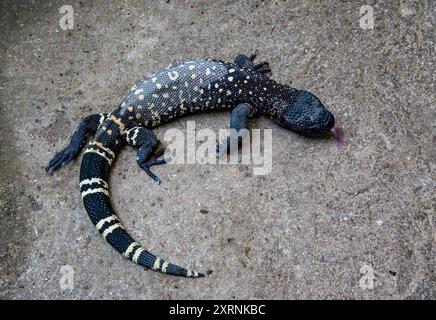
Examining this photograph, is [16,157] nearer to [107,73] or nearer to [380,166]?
[107,73]

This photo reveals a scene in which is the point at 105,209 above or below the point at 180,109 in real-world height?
below

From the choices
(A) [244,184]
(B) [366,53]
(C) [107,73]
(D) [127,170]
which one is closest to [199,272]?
(A) [244,184]

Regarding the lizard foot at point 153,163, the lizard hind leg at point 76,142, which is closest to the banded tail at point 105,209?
the lizard hind leg at point 76,142

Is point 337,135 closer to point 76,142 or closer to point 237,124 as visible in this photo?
point 237,124

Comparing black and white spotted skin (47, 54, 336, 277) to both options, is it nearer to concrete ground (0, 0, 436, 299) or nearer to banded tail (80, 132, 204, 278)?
banded tail (80, 132, 204, 278)

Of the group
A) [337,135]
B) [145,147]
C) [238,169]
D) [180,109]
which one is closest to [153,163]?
[145,147]
